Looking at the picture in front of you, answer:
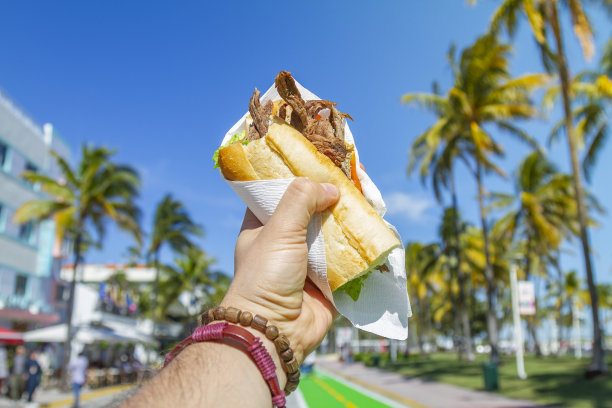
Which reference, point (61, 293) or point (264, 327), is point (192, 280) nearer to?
point (61, 293)

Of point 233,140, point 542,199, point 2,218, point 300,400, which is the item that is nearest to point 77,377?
point 300,400

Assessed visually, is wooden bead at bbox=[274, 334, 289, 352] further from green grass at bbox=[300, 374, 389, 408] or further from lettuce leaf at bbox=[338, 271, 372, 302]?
green grass at bbox=[300, 374, 389, 408]

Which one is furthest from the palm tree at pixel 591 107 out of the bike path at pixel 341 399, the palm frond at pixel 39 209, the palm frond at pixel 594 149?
the palm frond at pixel 39 209

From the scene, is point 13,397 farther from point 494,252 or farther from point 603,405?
point 494,252

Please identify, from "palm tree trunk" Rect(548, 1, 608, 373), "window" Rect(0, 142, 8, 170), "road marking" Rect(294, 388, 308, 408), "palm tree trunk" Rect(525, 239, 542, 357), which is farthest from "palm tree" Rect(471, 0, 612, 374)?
"window" Rect(0, 142, 8, 170)

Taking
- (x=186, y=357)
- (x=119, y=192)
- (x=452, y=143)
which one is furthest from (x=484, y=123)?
(x=186, y=357)

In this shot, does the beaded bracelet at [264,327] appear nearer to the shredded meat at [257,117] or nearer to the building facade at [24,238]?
the shredded meat at [257,117]
